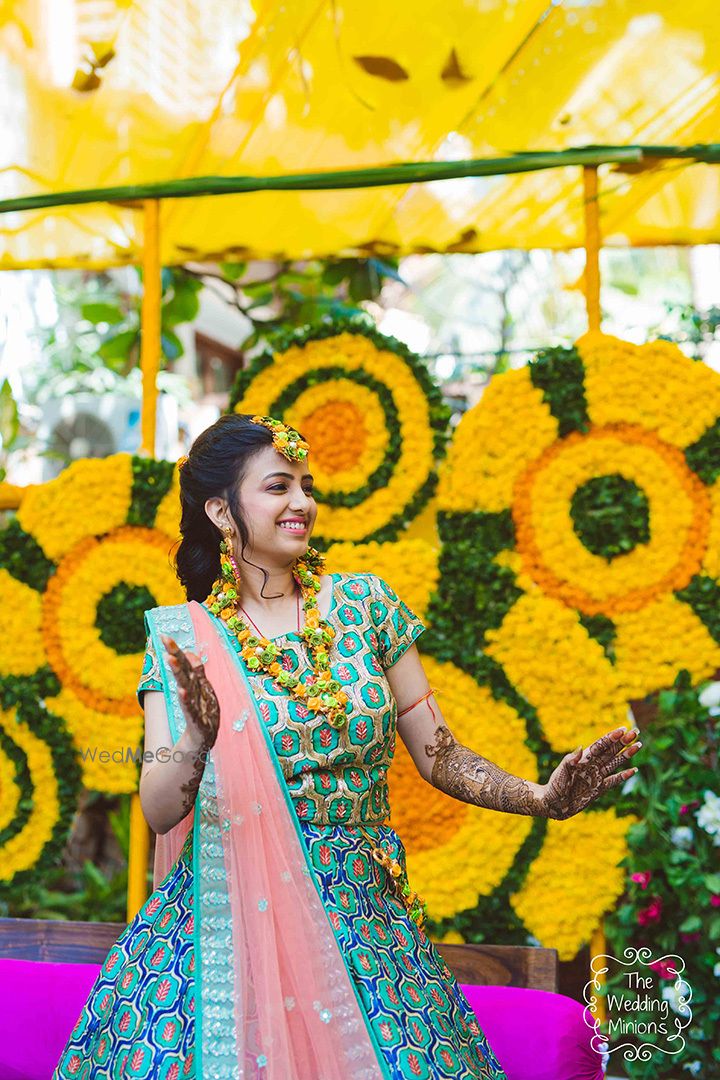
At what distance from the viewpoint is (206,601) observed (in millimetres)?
2500

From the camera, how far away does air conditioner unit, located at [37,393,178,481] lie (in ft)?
21.0

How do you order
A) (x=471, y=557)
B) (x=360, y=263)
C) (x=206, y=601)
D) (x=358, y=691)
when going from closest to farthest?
(x=358, y=691), (x=206, y=601), (x=471, y=557), (x=360, y=263)

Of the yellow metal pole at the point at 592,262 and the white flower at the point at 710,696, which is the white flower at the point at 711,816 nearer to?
the white flower at the point at 710,696

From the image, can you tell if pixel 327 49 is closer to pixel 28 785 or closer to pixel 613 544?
pixel 613 544

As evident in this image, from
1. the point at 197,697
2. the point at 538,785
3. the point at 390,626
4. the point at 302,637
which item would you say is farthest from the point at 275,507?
the point at 538,785

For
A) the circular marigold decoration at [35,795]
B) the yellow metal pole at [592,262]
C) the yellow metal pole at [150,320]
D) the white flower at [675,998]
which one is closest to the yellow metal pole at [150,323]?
the yellow metal pole at [150,320]

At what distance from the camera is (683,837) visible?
3.17 meters

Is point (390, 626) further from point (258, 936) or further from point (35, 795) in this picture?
point (35, 795)

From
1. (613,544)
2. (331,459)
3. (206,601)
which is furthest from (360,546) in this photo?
(206,601)

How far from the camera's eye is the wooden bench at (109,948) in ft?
10.1

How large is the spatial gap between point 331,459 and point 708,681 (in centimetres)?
137

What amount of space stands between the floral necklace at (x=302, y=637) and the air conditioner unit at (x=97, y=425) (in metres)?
3.94

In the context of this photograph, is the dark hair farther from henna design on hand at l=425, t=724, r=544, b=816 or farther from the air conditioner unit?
the air conditioner unit

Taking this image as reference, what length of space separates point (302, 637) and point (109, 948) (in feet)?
5.18
